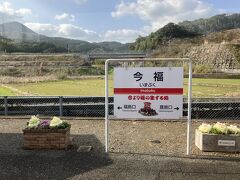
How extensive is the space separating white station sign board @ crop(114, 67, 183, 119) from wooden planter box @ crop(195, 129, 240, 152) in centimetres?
87

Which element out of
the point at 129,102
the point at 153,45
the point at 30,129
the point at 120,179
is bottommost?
the point at 120,179

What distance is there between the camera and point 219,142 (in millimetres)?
8711

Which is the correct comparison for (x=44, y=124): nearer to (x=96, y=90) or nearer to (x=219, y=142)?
(x=219, y=142)

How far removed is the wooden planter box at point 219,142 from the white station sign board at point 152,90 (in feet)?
2.86

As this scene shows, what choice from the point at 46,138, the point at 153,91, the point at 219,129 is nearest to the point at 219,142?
the point at 219,129

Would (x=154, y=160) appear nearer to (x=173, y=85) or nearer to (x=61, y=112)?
(x=173, y=85)

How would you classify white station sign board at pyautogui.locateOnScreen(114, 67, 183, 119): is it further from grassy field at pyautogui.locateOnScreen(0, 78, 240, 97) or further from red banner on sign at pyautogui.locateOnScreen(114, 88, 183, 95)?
grassy field at pyautogui.locateOnScreen(0, 78, 240, 97)

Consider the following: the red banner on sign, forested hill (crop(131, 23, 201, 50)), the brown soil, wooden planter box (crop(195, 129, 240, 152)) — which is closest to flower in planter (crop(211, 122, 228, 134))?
wooden planter box (crop(195, 129, 240, 152))

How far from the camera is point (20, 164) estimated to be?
7766 mm

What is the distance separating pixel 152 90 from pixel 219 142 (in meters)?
1.89

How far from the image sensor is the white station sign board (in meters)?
8.42

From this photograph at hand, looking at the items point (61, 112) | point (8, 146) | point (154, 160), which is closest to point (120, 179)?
point (154, 160)

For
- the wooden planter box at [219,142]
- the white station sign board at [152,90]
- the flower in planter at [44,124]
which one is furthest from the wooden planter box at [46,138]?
the wooden planter box at [219,142]

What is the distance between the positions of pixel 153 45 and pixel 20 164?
133 meters
